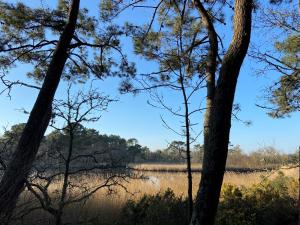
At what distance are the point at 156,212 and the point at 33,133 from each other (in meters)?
3.21

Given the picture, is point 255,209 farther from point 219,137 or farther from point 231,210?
point 219,137

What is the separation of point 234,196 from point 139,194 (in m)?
3.54

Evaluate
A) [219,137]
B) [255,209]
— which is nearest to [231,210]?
[255,209]

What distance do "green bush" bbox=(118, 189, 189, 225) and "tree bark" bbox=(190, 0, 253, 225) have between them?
3.62 metres

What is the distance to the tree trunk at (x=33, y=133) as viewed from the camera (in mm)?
6770

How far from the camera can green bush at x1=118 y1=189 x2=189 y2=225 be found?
8.96 m

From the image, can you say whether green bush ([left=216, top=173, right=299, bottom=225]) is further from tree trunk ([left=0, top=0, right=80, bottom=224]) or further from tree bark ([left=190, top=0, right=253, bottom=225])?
tree trunk ([left=0, top=0, right=80, bottom=224])

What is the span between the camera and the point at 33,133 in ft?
24.1


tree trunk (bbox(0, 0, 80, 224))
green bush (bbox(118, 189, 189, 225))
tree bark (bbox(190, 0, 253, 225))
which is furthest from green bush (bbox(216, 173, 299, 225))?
tree trunk (bbox(0, 0, 80, 224))

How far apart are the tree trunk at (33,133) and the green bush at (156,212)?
9.88 feet

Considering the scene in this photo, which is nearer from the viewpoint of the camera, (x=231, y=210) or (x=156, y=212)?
(x=231, y=210)

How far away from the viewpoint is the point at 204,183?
5414mm

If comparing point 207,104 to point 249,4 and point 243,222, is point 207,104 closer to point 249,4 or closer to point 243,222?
point 249,4

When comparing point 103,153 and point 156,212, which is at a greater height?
point 103,153
